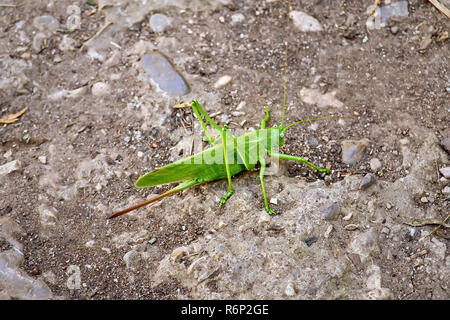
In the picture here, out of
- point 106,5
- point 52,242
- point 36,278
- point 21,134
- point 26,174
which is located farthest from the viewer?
point 106,5

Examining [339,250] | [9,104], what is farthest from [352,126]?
[9,104]

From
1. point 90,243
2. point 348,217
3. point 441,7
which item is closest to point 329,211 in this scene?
point 348,217

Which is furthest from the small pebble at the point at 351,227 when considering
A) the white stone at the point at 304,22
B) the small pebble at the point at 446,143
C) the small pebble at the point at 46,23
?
the small pebble at the point at 46,23

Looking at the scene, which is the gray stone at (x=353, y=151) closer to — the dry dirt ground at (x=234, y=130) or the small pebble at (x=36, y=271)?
the dry dirt ground at (x=234, y=130)

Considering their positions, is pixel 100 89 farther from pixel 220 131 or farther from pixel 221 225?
pixel 221 225

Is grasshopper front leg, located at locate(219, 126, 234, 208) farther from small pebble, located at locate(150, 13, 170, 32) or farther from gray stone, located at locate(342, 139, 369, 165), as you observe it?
small pebble, located at locate(150, 13, 170, 32)
